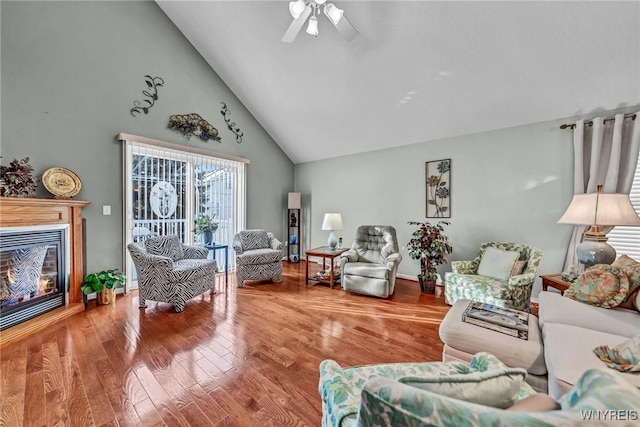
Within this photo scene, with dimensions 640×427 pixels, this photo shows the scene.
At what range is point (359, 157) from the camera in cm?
487

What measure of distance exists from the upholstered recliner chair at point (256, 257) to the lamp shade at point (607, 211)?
11.6ft

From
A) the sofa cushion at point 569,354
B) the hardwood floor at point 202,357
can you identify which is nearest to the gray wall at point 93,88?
the hardwood floor at point 202,357

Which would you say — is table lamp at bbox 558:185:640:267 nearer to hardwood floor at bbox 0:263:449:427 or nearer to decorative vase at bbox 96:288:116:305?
hardwood floor at bbox 0:263:449:427

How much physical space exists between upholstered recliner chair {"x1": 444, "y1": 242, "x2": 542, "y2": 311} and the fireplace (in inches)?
171

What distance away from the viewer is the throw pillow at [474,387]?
0.63 m

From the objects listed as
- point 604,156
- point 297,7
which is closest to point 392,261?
point 604,156

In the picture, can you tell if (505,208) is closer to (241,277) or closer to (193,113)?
(241,277)

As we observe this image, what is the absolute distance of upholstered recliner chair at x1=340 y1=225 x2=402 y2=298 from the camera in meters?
3.29

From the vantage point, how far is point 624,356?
111cm

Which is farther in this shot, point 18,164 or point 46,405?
point 18,164

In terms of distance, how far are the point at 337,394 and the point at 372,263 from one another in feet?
9.56

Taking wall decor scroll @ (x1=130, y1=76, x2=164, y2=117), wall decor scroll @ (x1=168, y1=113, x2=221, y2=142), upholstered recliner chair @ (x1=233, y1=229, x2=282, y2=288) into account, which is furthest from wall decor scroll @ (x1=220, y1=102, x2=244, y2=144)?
upholstered recliner chair @ (x1=233, y1=229, x2=282, y2=288)

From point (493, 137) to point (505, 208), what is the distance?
0.99 m

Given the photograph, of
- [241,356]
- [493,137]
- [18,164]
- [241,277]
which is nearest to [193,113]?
[18,164]
